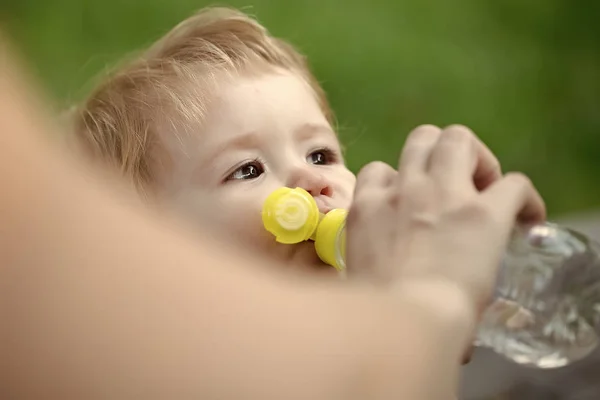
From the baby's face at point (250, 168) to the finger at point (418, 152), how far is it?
208mm

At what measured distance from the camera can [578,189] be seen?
1304mm

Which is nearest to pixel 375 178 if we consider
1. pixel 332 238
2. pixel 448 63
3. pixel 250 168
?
pixel 332 238

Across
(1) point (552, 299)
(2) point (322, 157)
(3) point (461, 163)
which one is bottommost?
(1) point (552, 299)

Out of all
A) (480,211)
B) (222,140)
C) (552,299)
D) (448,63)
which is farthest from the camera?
(448,63)

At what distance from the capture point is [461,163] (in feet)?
1.41

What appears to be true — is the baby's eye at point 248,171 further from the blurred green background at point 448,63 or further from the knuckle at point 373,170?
the blurred green background at point 448,63

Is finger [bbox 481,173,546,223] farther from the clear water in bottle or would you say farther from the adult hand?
the clear water in bottle

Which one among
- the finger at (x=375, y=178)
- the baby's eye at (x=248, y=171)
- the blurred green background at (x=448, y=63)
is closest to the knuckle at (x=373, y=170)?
the finger at (x=375, y=178)

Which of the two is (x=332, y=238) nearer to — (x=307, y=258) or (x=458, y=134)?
(x=307, y=258)

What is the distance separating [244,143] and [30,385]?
Result: 18.1 inches

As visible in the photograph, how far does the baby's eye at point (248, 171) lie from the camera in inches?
27.6

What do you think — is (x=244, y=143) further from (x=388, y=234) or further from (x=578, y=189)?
(x=578, y=189)

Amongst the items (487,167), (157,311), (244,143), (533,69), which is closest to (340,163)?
(244,143)

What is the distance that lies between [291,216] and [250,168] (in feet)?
0.34
